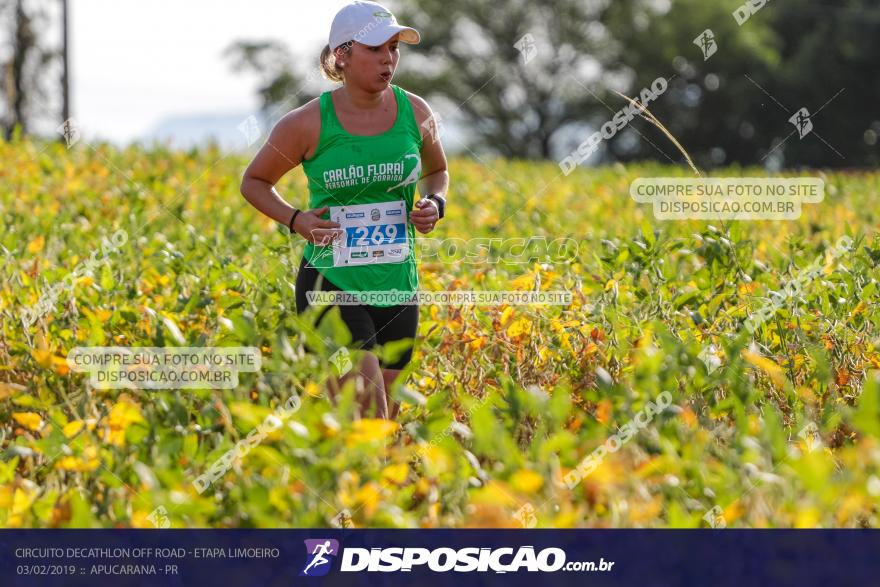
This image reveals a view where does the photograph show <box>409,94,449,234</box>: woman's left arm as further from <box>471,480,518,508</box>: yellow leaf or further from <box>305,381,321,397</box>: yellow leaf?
<box>471,480,518,508</box>: yellow leaf

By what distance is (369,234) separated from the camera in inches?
155

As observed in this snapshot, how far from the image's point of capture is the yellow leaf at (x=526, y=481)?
2.45m

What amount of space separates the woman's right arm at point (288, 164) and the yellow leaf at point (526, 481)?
156 centimetres

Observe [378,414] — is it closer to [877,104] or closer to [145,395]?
[145,395]

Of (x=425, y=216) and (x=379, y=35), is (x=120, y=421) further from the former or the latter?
(x=379, y=35)

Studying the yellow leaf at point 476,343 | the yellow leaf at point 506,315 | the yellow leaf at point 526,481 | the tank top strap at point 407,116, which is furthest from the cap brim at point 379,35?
the yellow leaf at point 526,481

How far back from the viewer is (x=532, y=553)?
111 inches

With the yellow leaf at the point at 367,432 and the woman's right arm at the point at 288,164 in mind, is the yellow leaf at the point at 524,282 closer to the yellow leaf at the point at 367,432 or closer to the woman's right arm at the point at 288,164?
the woman's right arm at the point at 288,164

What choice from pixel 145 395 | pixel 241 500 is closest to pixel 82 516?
pixel 241 500

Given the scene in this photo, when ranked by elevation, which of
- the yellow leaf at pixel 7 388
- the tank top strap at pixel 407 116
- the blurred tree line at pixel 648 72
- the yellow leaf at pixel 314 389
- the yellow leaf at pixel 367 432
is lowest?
the yellow leaf at pixel 367 432

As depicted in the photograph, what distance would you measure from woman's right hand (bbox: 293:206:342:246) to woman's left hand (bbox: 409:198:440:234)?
0.29 m

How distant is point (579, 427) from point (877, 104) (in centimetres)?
3431

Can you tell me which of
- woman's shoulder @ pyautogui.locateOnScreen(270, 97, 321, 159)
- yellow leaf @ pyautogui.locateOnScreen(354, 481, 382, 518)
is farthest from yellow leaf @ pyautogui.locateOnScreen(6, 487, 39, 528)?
woman's shoulder @ pyautogui.locateOnScreen(270, 97, 321, 159)

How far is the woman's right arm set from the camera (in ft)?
12.7
